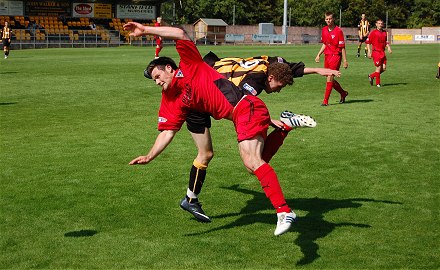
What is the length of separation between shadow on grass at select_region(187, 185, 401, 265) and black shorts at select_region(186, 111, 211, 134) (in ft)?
3.59

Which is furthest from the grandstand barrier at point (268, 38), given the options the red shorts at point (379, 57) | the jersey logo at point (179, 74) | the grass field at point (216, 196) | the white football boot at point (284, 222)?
the white football boot at point (284, 222)

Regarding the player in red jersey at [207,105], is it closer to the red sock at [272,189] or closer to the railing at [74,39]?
the red sock at [272,189]

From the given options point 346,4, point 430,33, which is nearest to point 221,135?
point 430,33

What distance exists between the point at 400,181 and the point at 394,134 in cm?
402

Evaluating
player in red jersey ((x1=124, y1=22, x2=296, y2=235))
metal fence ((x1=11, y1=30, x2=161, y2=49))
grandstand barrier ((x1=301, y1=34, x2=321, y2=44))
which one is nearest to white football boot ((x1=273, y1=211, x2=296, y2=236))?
player in red jersey ((x1=124, y1=22, x2=296, y2=235))

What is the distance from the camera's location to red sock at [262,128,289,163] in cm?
728

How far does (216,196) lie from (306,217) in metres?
1.43

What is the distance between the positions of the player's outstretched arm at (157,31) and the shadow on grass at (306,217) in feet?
7.14

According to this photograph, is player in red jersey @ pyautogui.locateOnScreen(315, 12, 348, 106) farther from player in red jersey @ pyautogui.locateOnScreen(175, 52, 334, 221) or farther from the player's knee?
the player's knee

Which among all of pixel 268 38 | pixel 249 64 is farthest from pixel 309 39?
pixel 249 64

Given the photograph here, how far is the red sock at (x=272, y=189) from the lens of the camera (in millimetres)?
6070

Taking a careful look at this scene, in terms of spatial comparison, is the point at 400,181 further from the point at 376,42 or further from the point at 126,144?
the point at 376,42

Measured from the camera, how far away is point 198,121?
7355mm

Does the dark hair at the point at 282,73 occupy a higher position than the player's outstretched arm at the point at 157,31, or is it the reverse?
the player's outstretched arm at the point at 157,31
